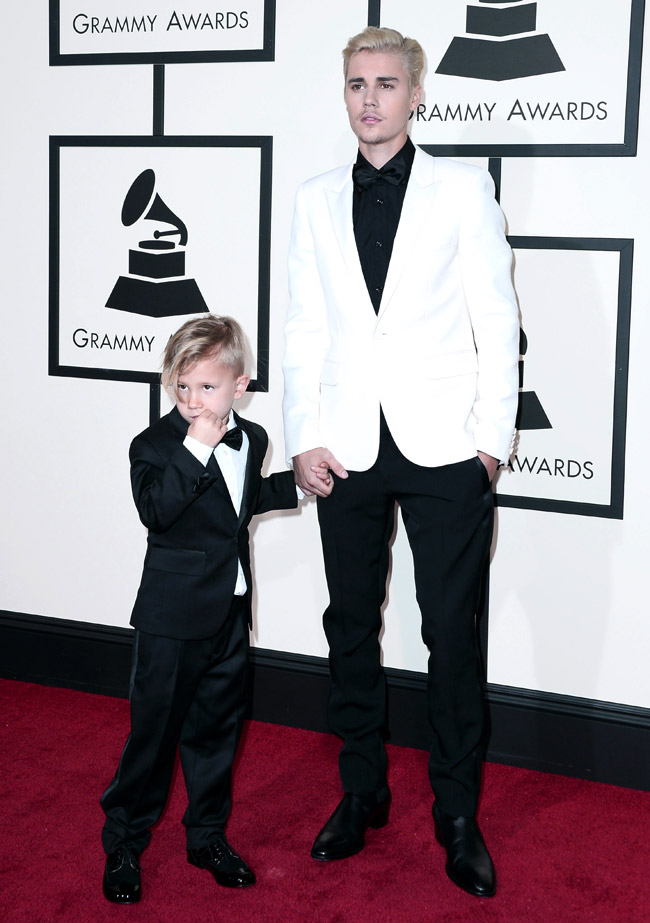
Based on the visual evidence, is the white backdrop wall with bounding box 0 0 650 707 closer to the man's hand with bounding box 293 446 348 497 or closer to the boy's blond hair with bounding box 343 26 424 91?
the boy's blond hair with bounding box 343 26 424 91

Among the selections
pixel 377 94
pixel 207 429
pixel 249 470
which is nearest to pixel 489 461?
pixel 249 470

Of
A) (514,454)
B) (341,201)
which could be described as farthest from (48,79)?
(514,454)

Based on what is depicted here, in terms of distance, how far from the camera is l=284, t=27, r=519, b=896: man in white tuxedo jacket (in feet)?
7.54

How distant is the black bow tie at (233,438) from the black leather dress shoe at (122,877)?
92 cm

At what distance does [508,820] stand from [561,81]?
1885 mm

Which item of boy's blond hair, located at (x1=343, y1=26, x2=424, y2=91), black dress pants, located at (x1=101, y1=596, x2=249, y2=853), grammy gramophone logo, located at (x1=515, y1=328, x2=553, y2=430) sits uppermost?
boy's blond hair, located at (x1=343, y1=26, x2=424, y2=91)

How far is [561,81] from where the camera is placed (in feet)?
8.87

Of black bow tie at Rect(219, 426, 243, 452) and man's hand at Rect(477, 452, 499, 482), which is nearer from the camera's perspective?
black bow tie at Rect(219, 426, 243, 452)

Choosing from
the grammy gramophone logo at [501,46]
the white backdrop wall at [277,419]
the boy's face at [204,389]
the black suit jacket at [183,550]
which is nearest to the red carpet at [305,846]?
the white backdrop wall at [277,419]

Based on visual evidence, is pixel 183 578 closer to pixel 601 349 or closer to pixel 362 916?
pixel 362 916

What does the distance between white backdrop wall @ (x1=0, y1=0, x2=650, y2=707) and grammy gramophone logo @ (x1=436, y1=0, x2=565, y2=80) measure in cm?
15

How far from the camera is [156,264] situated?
10.6ft

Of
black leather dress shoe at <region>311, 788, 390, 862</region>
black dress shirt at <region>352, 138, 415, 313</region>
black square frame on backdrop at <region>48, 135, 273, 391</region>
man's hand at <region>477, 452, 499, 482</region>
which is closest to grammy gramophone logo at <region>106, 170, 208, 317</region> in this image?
black square frame on backdrop at <region>48, 135, 273, 391</region>

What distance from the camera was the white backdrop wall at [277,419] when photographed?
2.78 m
